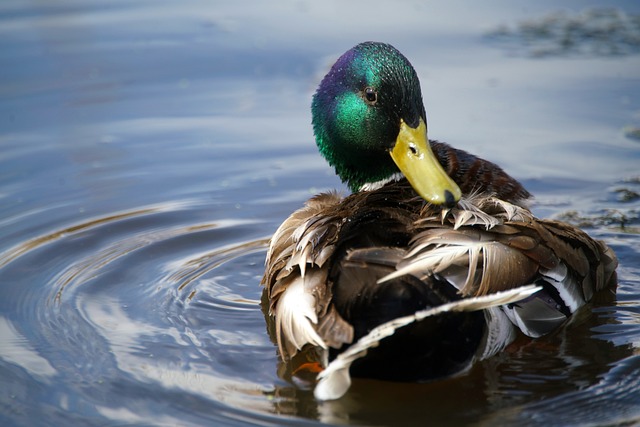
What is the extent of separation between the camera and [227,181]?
740 centimetres

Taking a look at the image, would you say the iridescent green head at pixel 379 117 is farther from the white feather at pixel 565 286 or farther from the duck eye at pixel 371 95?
the white feather at pixel 565 286

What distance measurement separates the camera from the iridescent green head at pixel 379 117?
5.17 meters

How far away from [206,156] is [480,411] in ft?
12.7

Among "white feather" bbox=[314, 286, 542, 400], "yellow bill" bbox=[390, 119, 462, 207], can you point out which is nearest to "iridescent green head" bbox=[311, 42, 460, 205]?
"yellow bill" bbox=[390, 119, 462, 207]

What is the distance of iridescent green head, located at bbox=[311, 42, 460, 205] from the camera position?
5172 millimetres

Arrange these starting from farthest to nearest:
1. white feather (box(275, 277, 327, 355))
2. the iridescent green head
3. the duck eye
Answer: the duck eye, the iridescent green head, white feather (box(275, 277, 327, 355))

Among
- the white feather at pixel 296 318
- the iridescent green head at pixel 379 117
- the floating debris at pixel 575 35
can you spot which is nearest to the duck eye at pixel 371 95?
the iridescent green head at pixel 379 117

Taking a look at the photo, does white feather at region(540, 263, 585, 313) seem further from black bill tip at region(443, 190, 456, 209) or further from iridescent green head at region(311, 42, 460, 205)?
iridescent green head at region(311, 42, 460, 205)

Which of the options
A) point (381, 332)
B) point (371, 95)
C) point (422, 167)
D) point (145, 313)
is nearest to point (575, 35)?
point (371, 95)

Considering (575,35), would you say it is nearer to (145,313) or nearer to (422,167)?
(422,167)

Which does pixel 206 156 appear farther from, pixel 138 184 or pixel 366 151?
pixel 366 151

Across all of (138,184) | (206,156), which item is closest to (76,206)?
(138,184)

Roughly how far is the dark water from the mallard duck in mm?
247

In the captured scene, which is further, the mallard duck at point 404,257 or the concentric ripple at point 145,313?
the concentric ripple at point 145,313
